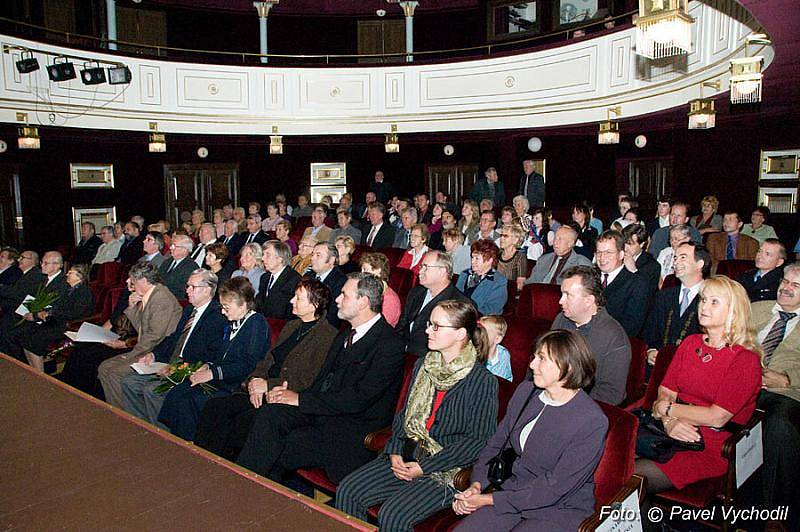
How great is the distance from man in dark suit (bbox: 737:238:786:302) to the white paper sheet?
167 inches

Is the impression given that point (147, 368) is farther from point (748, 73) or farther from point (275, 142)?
point (275, 142)

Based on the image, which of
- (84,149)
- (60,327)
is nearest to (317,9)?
(84,149)

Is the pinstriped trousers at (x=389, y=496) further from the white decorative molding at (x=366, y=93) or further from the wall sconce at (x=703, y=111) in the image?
the white decorative molding at (x=366, y=93)

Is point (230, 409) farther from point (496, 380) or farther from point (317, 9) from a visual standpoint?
point (317, 9)

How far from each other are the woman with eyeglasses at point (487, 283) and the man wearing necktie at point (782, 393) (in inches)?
64.9

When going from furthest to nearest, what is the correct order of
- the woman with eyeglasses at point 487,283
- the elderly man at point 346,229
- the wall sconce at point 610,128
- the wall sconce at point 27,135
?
the wall sconce at point 27,135 → the wall sconce at point 610,128 → the elderly man at point 346,229 → the woman with eyeglasses at point 487,283

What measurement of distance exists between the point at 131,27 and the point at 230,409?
11.2 metres

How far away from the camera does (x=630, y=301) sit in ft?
14.1

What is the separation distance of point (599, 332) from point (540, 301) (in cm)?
132

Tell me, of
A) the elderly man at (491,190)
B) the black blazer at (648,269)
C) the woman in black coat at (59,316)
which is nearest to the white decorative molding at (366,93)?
the elderly man at (491,190)

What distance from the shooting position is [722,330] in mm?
2984

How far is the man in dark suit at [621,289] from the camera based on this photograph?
14.1 ft

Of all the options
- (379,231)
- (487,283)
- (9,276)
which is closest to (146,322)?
A: (487,283)

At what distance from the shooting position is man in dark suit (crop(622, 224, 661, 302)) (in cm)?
478
